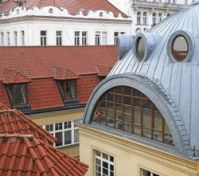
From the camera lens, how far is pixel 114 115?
2284 centimetres

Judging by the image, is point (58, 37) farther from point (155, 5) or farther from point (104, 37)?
point (155, 5)

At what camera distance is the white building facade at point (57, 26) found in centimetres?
4797

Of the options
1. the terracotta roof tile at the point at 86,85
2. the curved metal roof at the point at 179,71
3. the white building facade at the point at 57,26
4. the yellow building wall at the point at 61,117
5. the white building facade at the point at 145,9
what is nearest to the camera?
the curved metal roof at the point at 179,71

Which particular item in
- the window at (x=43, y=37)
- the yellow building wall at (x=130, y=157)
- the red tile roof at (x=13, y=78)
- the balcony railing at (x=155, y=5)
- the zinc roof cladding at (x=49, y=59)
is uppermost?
the balcony railing at (x=155, y=5)

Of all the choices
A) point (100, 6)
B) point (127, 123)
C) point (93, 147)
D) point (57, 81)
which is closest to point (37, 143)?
point (127, 123)

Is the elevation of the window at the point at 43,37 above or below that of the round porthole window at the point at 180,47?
above

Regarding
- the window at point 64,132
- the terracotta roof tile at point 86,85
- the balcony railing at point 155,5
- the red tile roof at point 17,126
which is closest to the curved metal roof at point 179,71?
the red tile roof at point 17,126

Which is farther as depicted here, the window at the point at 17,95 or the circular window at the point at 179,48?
the window at the point at 17,95

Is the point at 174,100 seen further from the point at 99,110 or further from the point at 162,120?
the point at 99,110

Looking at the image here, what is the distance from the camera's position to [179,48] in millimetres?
19906

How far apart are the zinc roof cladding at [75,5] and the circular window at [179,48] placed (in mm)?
31723

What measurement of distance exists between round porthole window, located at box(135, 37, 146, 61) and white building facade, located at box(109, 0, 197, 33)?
3424 centimetres

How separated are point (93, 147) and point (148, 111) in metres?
4.87

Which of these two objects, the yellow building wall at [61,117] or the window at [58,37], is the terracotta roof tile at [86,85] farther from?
the window at [58,37]
